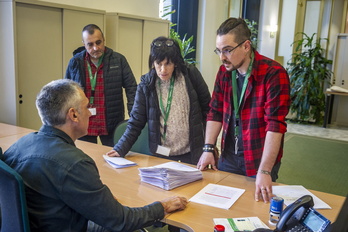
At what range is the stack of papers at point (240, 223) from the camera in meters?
1.44

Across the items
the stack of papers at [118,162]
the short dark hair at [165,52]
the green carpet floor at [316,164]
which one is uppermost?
the short dark hair at [165,52]

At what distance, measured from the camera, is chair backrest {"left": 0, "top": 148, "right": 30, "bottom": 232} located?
1.21 m

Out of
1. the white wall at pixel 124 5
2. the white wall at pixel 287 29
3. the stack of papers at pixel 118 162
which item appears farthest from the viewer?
the white wall at pixel 287 29

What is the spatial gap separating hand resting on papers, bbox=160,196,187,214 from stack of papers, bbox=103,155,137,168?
610mm

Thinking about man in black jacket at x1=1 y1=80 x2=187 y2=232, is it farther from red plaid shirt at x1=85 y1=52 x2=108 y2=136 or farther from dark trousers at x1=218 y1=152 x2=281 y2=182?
red plaid shirt at x1=85 y1=52 x2=108 y2=136

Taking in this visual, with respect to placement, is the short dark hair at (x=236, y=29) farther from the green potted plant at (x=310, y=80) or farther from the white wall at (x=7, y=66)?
the green potted plant at (x=310, y=80)

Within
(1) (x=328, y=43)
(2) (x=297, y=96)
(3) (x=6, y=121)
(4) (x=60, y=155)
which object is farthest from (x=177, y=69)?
(1) (x=328, y=43)

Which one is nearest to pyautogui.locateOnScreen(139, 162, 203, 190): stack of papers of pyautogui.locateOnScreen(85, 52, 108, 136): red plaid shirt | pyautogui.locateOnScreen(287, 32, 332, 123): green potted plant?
pyautogui.locateOnScreen(85, 52, 108, 136): red plaid shirt

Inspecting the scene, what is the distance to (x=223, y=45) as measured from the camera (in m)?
1.84

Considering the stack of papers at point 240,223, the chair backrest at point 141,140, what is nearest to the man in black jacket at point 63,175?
the stack of papers at point 240,223

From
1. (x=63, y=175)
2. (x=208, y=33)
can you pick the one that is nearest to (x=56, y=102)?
(x=63, y=175)

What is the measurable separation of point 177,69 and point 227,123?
54 centimetres

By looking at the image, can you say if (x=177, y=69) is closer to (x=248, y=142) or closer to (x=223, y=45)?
(x=223, y=45)

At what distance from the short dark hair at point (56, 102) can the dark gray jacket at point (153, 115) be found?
2.95ft
